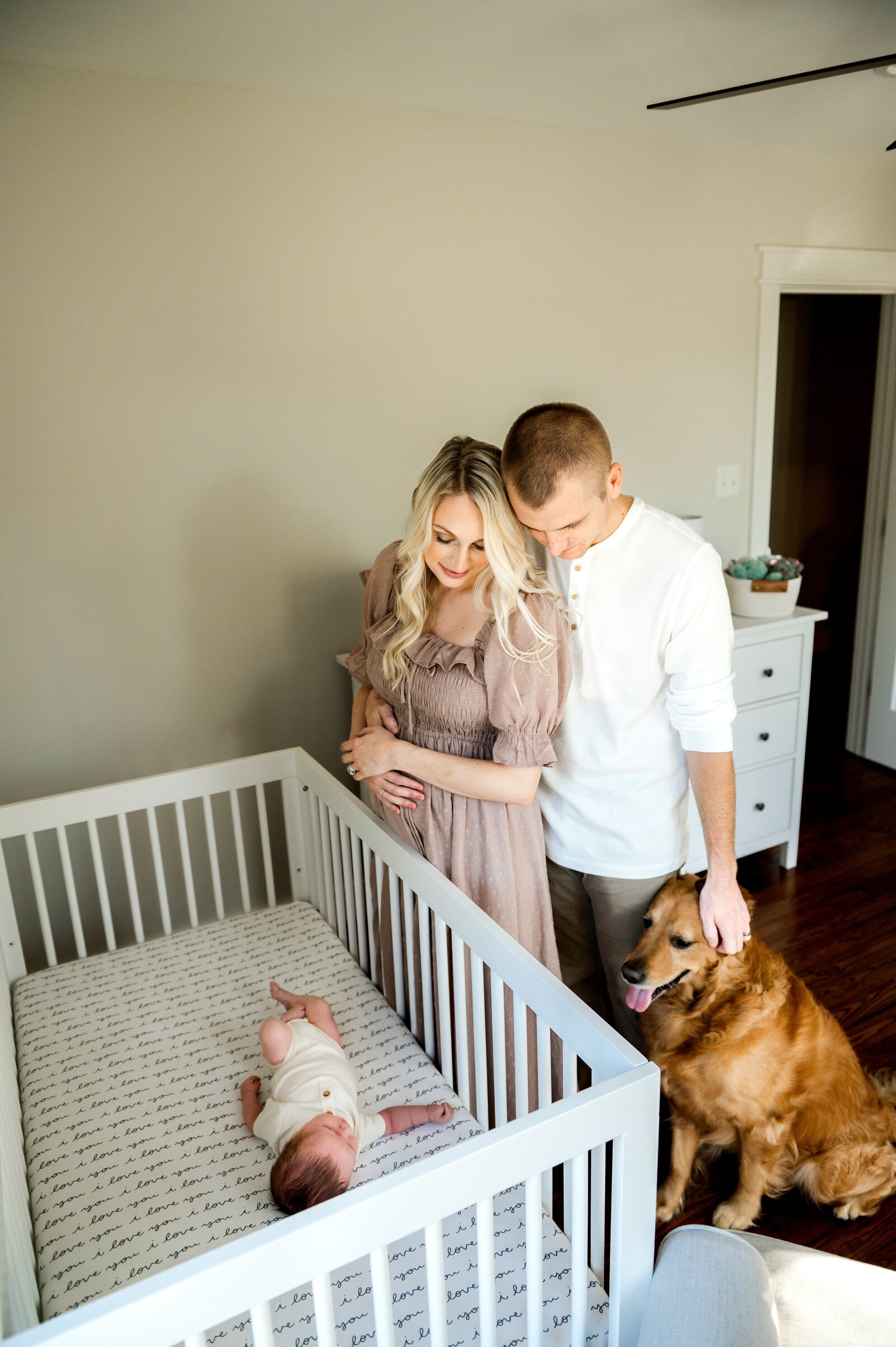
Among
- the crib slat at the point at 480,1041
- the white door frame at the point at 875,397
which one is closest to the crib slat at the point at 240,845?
the crib slat at the point at 480,1041

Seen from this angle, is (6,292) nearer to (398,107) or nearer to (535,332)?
(398,107)

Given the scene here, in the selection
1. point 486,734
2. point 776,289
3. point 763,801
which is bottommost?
point 763,801

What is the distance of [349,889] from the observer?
6.14 ft

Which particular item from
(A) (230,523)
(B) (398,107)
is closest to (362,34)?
(B) (398,107)

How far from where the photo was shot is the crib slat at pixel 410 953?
1.58 meters

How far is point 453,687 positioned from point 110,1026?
0.90 metres

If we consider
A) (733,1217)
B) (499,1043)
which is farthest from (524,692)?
(733,1217)

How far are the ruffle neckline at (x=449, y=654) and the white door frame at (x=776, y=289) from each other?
84.7 inches

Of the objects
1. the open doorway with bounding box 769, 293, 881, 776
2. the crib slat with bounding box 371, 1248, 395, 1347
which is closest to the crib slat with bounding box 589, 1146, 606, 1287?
the crib slat with bounding box 371, 1248, 395, 1347

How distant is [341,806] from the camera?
1797mm

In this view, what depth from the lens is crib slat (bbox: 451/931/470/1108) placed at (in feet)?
4.60

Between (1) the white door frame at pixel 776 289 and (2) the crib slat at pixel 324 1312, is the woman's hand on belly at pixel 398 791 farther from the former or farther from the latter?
(1) the white door frame at pixel 776 289

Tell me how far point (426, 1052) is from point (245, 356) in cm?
164

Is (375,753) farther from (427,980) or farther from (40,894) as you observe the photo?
(40,894)
